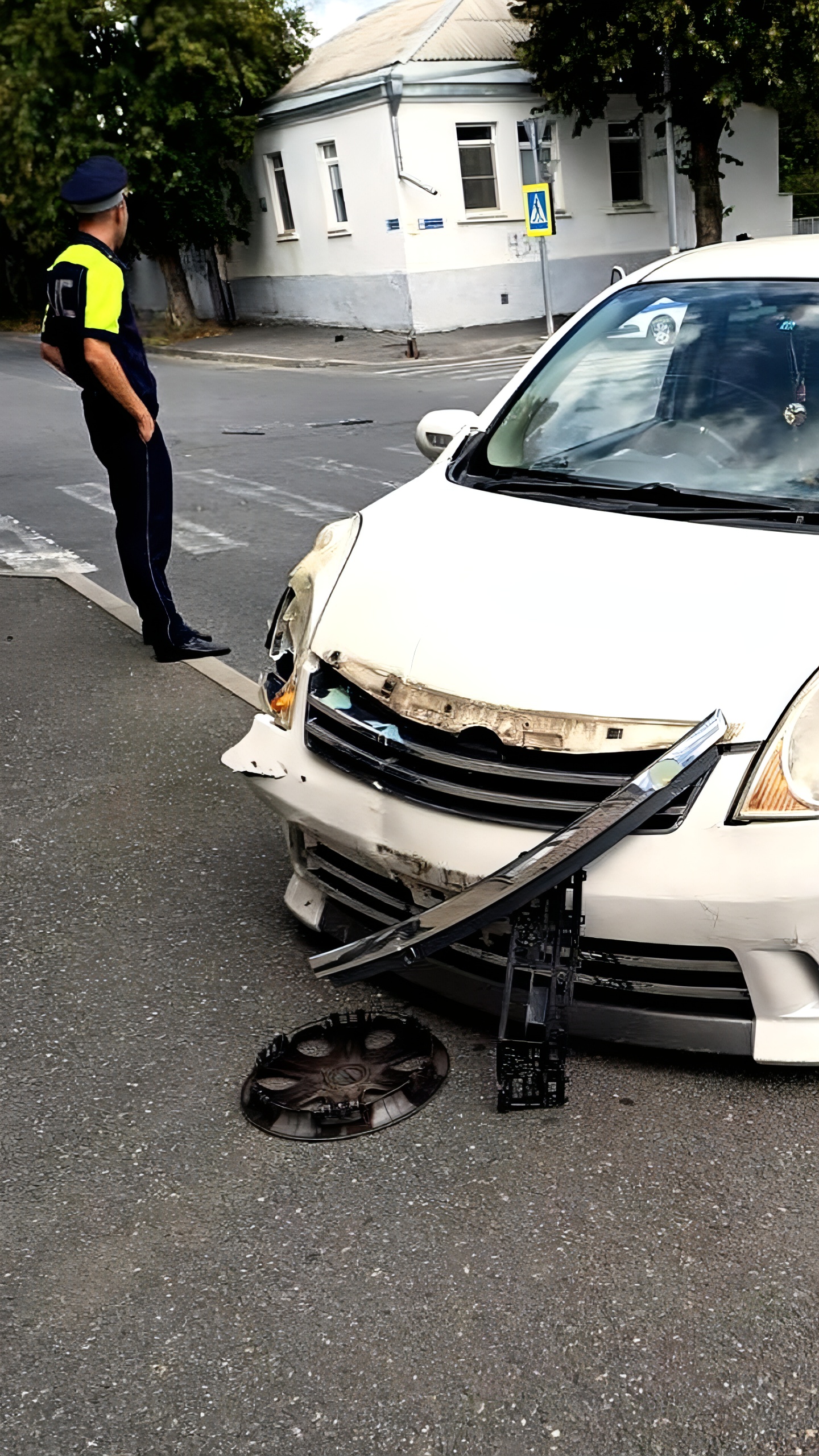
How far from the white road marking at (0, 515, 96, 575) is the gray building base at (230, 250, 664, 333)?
18996 mm

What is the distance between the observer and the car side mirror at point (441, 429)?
4801mm

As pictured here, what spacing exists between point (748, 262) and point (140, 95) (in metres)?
27.2

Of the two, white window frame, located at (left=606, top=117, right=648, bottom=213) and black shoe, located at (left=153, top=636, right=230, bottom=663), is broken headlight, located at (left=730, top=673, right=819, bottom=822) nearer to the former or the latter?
black shoe, located at (left=153, top=636, right=230, bottom=663)

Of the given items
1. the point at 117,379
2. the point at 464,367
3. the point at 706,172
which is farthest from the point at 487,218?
the point at 117,379

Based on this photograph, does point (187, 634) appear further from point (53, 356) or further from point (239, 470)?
point (239, 470)

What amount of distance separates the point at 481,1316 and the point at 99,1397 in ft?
2.16

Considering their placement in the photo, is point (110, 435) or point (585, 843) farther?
point (110, 435)

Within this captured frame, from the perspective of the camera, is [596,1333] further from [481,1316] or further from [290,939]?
[290,939]

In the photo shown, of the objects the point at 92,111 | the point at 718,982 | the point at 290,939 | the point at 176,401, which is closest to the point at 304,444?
the point at 176,401

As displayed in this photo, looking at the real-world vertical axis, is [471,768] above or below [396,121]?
below

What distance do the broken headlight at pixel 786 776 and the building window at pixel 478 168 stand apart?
27236mm

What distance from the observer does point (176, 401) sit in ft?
59.5

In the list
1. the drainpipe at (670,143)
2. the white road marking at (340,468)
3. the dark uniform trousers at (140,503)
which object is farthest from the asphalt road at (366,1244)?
the drainpipe at (670,143)

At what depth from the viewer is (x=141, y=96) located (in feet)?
92.8
